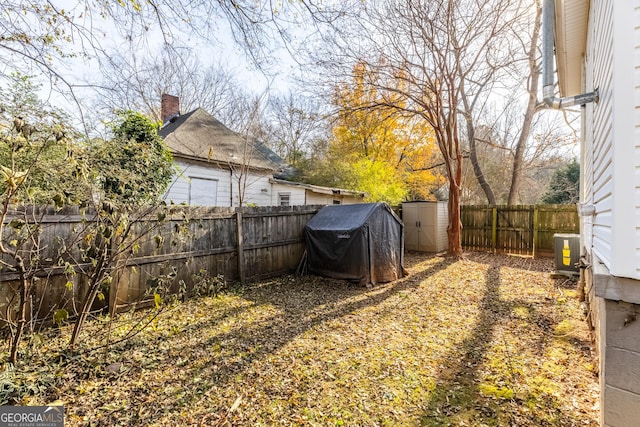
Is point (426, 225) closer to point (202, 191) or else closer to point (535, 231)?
point (535, 231)

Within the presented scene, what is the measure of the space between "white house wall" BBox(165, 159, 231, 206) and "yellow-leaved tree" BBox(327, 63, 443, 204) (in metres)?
4.43

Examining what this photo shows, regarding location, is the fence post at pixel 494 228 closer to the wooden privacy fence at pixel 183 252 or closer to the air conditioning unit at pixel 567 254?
the air conditioning unit at pixel 567 254

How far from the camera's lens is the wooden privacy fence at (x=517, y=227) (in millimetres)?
8852

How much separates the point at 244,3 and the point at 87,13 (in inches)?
67.3

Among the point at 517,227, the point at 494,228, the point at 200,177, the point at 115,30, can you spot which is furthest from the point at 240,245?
the point at 517,227

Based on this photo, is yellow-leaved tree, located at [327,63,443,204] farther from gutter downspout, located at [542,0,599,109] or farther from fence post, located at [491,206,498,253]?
gutter downspout, located at [542,0,599,109]

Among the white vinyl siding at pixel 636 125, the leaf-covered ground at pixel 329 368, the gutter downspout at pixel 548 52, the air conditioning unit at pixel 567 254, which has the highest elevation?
the gutter downspout at pixel 548 52

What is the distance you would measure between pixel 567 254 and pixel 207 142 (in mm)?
11013

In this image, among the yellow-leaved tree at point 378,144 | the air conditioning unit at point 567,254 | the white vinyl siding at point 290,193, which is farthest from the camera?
the white vinyl siding at point 290,193

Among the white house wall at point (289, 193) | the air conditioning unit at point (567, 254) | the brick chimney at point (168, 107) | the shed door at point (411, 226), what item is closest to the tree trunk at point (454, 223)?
the shed door at point (411, 226)

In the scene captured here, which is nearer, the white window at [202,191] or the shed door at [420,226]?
the white window at [202,191]

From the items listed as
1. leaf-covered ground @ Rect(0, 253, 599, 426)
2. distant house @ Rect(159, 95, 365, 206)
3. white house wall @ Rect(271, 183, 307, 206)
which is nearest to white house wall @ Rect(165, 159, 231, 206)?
distant house @ Rect(159, 95, 365, 206)

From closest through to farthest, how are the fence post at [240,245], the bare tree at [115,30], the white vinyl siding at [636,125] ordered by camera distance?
the white vinyl siding at [636,125] → the bare tree at [115,30] → the fence post at [240,245]

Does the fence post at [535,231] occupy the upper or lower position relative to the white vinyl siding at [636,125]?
lower
